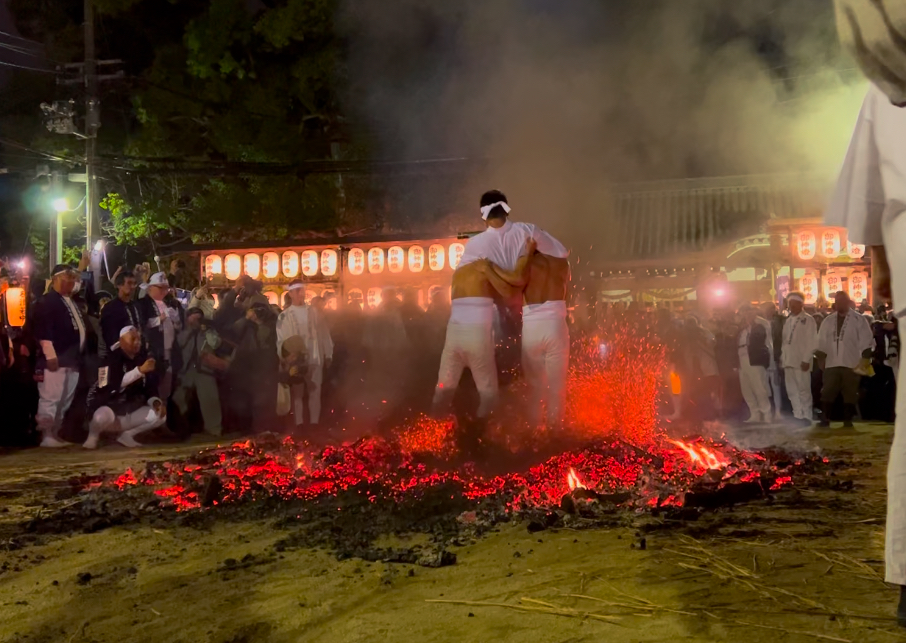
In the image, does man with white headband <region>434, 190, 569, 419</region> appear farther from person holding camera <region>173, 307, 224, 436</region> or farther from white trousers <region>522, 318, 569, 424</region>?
person holding camera <region>173, 307, 224, 436</region>

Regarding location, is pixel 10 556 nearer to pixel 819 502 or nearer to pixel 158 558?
pixel 158 558

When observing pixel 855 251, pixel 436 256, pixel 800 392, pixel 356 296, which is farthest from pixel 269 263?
pixel 855 251

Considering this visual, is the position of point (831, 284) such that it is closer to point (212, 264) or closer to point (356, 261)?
point (356, 261)

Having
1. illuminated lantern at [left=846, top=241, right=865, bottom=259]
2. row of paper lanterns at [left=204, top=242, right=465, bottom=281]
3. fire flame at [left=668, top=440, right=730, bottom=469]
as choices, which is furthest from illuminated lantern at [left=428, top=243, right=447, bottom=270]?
fire flame at [left=668, top=440, right=730, bottom=469]

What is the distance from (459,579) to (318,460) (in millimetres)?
3417

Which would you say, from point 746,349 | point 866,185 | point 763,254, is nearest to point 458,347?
point 866,185

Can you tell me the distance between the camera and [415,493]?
5.82 metres

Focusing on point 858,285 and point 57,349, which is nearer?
point 57,349

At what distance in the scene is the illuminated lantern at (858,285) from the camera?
16.5 meters

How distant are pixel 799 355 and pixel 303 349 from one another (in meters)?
7.44

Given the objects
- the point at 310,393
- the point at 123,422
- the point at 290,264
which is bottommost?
the point at 123,422

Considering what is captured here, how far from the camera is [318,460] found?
7086 millimetres

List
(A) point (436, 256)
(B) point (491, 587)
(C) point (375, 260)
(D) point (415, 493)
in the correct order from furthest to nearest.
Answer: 1. (C) point (375, 260)
2. (A) point (436, 256)
3. (D) point (415, 493)
4. (B) point (491, 587)

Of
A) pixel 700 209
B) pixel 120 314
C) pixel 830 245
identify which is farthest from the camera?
pixel 700 209
